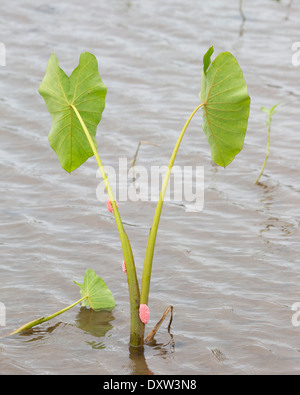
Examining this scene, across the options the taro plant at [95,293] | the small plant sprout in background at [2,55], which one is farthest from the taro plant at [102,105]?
the small plant sprout in background at [2,55]

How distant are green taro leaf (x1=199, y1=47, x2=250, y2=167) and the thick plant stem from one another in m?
0.45

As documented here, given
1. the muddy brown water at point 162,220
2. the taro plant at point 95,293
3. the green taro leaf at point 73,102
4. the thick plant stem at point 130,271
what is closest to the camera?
A: the thick plant stem at point 130,271

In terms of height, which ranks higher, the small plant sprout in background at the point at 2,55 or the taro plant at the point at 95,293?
the small plant sprout in background at the point at 2,55

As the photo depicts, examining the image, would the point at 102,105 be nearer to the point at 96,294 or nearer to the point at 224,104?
the point at 224,104

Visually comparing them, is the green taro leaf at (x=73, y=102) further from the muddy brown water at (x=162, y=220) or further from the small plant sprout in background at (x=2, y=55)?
the small plant sprout in background at (x=2, y=55)

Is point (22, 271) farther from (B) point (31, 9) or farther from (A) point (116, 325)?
(B) point (31, 9)

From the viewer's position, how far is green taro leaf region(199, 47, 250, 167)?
272 centimetres

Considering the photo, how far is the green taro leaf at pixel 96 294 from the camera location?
3.06 metres

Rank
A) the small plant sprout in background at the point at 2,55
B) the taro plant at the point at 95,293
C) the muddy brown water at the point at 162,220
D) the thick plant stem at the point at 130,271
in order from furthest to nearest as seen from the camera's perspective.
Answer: the small plant sprout in background at the point at 2,55, the taro plant at the point at 95,293, the muddy brown water at the point at 162,220, the thick plant stem at the point at 130,271

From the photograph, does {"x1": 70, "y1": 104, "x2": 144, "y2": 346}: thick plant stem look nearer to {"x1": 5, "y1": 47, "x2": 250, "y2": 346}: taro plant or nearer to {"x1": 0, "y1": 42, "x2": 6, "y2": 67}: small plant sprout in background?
{"x1": 5, "y1": 47, "x2": 250, "y2": 346}: taro plant

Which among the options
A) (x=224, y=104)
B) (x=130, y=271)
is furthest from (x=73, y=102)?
(x=130, y=271)

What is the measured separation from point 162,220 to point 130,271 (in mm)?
1384

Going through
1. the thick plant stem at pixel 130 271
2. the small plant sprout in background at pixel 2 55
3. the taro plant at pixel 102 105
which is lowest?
the thick plant stem at pixel 130 271
